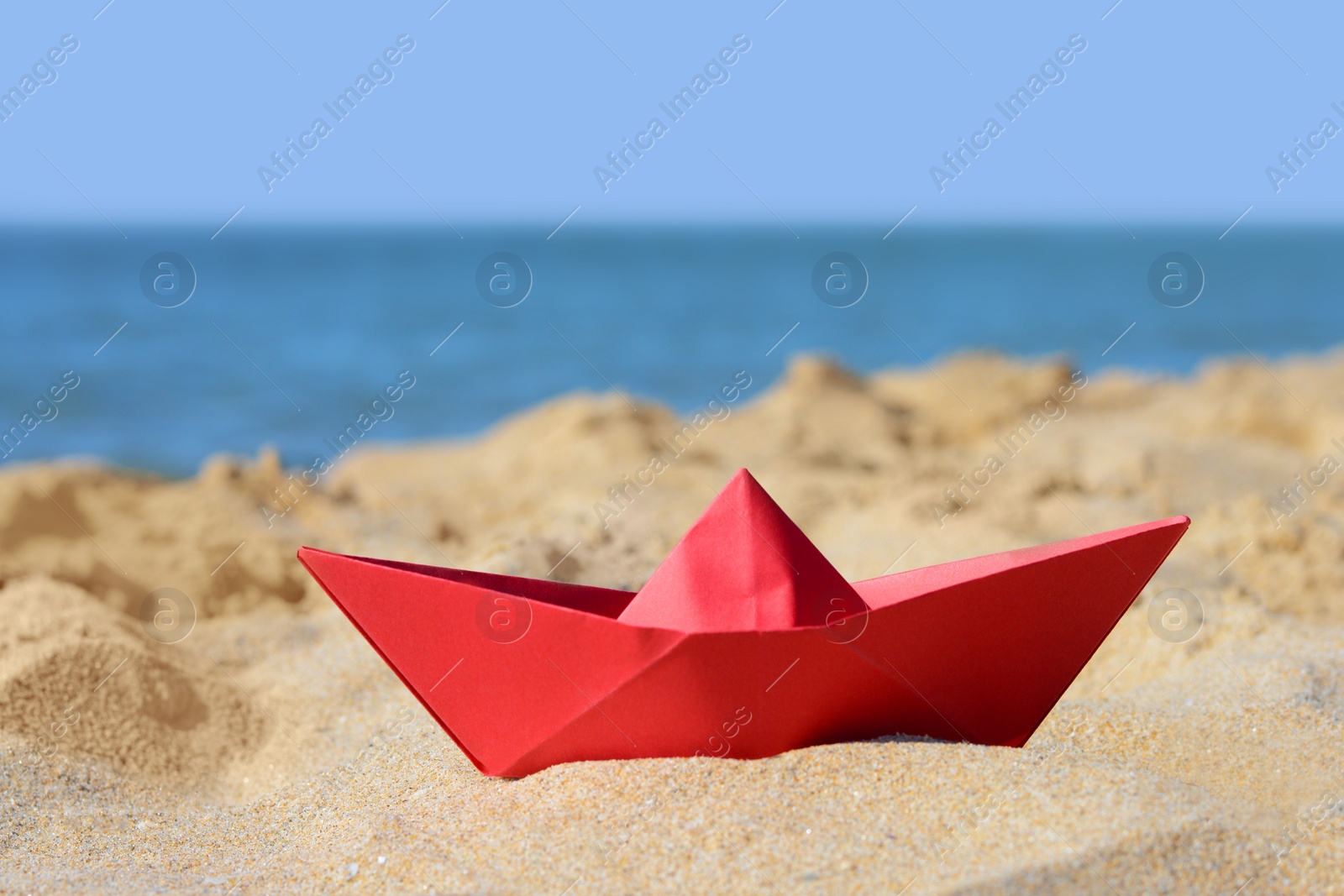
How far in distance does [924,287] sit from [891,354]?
55.2 ft

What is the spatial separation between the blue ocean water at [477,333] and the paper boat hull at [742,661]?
5173mm

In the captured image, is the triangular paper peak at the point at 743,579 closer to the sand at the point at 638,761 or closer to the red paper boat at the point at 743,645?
the red paper boat at the point at 743,645

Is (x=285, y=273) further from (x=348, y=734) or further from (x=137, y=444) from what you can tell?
(x=348, y=734)

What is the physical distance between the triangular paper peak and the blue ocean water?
5386mm

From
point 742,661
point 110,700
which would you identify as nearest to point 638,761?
point 742,661

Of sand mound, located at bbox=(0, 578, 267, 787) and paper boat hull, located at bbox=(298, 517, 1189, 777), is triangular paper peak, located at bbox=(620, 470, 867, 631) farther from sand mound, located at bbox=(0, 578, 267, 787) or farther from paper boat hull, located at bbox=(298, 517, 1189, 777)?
sand mound, located at bbox=(0, 578, 267, 787)

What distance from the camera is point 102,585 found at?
502cm

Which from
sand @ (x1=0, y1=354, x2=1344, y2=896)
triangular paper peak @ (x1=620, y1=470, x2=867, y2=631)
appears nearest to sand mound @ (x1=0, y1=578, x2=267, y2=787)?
sand @ (x1=0, y1=354, x2=1344, y2=896)

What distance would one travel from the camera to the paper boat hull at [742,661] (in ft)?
8.31

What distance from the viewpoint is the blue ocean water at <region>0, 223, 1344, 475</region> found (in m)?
14.5

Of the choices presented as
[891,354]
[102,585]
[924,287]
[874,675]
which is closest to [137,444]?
[102,585]

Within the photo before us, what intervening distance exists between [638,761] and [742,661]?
15.1 inches

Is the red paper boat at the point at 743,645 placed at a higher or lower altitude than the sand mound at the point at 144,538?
lower

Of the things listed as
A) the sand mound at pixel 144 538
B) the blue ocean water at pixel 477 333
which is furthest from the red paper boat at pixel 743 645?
the blue ocean water at pixel 477 333
